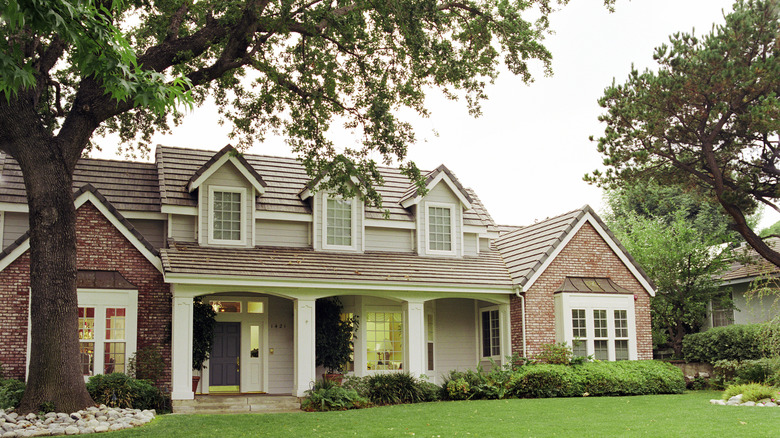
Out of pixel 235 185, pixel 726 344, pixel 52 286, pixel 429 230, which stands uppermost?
pixel 235 185

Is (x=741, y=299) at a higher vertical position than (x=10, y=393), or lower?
higher

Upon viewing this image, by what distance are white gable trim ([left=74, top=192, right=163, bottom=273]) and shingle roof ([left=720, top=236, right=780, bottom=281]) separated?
1790 cm

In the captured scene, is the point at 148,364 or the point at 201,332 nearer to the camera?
the point at 148,364

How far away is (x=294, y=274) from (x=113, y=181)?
5933 millimetres

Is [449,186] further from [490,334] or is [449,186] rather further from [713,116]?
[713,116]

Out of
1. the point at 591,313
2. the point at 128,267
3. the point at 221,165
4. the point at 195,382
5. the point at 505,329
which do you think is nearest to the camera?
the point at 128,267

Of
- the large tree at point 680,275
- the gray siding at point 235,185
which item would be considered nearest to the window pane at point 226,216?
the gray siding at point 235,185

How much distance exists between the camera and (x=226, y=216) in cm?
2027

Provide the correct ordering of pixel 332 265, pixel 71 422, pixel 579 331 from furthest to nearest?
1. pixel 579 331
2. pixel 332 265
3. pixel 71 422

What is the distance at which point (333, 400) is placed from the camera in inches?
682

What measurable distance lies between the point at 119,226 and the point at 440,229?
9.66 m

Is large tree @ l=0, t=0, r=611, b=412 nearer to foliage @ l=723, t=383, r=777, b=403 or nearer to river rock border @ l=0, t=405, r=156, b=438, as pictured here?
river rock border @ l=0, t=405, r=156, b=438

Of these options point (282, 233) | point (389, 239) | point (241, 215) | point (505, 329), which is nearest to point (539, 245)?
point (505, 329)

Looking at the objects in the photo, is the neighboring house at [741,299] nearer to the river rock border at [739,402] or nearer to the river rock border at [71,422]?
the river rock border at [739,402]
